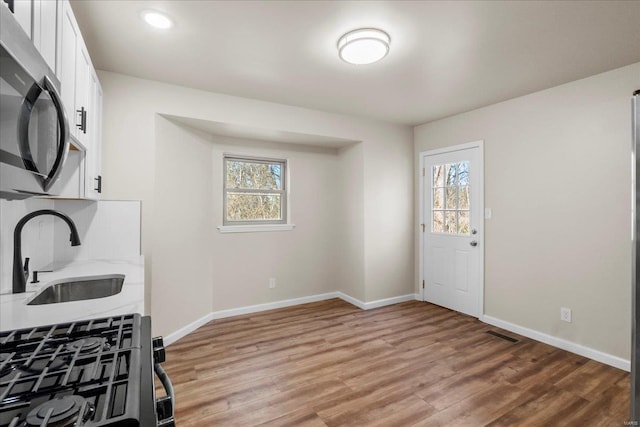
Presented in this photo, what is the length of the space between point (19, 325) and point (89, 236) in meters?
1.60

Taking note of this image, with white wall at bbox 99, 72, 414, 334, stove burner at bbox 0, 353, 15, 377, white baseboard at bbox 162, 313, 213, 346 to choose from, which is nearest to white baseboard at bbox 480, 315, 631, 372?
white wall at bbox 99, 72, 414, 334

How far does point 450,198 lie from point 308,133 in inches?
80.0

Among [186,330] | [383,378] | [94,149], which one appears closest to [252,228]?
[186,330]

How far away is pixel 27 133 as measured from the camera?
697 millimetres

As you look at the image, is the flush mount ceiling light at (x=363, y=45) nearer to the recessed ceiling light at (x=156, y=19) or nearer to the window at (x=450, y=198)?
the recessed ceiling light at (x=156, y=19)

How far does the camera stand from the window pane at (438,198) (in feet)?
13.8

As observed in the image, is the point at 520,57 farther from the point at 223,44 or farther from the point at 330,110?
the point at 223,44

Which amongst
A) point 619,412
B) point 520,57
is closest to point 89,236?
point 520,57

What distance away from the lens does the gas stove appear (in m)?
0.63

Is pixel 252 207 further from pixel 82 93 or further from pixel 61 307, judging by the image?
pixel 61 307

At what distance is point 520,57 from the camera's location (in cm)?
247

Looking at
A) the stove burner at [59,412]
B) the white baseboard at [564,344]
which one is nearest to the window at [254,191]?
the white baseboard at [564,344]

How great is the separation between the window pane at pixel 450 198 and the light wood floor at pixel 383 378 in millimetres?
1453

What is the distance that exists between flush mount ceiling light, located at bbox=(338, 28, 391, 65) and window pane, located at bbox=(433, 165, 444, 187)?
2.31 meters
